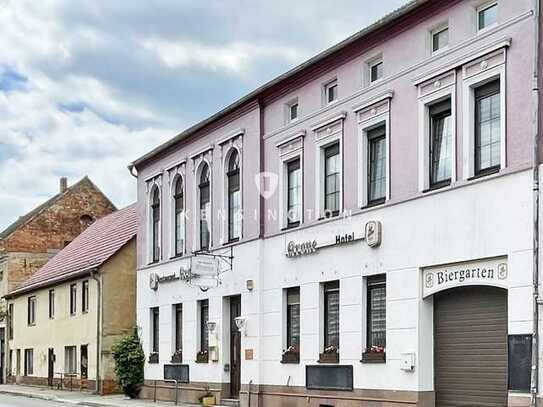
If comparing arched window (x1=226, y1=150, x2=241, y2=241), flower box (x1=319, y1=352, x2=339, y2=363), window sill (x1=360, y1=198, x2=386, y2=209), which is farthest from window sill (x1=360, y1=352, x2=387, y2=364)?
arched window (x1=226, y1=150, x2=241, y2=241)

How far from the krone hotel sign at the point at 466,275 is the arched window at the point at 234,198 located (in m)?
9.89

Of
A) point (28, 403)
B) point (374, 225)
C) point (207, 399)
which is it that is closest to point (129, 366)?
point (28, 403)

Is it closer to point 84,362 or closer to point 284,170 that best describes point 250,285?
point 284,170

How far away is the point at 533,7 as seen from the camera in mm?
18438

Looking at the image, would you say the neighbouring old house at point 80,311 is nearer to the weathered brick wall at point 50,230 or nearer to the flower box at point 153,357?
the weathered brick wall at point 50,230

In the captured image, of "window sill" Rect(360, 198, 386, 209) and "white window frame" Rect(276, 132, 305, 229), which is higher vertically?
"white window frame" Rect(276, 132, 305, 229)

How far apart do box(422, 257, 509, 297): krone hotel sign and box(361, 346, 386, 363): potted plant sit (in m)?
2.11

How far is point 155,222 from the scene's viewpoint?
1455 inches

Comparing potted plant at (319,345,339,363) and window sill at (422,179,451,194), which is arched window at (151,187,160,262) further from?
window sill at (422,179,451,194)

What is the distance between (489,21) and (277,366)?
11.8 metres

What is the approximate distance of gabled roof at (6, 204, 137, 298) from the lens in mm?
42562

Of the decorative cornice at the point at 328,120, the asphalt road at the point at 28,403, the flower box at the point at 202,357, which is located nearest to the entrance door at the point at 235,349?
the flower box at the point at 202,357

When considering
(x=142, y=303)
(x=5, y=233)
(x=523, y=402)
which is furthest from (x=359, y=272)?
(x=5, y=233)

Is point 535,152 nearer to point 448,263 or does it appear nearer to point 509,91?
point 509,91
